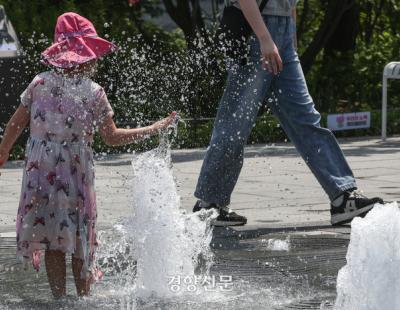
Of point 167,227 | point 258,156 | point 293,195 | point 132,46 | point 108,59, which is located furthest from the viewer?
point 132,46

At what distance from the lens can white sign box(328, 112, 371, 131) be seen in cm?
1398

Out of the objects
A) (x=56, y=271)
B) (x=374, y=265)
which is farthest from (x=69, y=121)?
(x=374, y=265)

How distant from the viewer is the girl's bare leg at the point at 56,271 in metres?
5.47

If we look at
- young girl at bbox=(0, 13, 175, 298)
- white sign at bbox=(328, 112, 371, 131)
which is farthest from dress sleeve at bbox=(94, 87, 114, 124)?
white sign at bbox=(328, 112, 371, 131)

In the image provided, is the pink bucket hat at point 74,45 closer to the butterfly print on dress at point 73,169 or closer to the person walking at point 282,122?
the butterfly print on dress at point 73,169

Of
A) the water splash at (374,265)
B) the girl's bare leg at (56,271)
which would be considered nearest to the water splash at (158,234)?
the girl's bare leg at (56,271)

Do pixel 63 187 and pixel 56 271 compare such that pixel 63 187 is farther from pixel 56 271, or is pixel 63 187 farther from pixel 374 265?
pixel 374 265

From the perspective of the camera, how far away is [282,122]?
24.7 feet

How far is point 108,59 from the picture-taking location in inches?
496

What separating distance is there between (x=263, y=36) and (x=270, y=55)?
112 mm

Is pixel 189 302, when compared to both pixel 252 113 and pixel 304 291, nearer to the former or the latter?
pixel 304 291

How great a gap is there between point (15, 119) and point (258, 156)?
643 centimetres

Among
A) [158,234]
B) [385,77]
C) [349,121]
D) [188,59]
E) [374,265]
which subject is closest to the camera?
[374,265]

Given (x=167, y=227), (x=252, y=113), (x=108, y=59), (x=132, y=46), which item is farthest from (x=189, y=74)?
(x=167, y=227)
